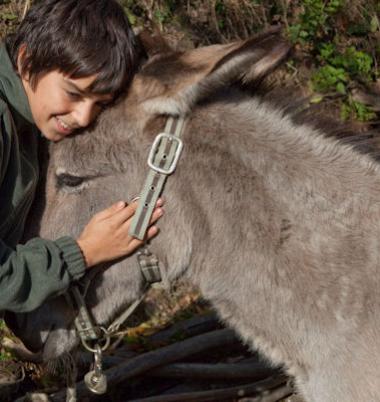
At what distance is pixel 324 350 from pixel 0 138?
4.59 feet

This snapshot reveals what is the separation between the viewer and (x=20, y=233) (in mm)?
3195

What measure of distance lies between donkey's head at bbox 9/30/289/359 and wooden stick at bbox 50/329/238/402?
4.70 feet

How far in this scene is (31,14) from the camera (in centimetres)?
300

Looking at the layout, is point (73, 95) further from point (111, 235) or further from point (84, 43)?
point (111, 235)

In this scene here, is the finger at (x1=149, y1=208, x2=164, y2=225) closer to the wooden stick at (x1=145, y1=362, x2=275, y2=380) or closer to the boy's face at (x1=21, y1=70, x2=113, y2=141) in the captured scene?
the boy's face at (x1=21, y1=70, x2=113, y2=141)

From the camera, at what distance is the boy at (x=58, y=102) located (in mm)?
2852

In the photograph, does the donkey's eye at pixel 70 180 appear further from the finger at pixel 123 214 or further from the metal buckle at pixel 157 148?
the metal buckle at pixel 157 148

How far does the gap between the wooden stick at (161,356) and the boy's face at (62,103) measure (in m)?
2.04

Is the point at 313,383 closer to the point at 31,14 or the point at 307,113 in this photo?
the point at 307,113


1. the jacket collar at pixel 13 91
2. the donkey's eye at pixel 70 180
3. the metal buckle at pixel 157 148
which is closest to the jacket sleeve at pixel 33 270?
the jacket collar at pixel 13 91

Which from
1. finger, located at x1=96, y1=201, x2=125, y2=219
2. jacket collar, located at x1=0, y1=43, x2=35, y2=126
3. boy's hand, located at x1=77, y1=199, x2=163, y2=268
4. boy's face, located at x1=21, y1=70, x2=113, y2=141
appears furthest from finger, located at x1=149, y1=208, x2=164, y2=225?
jacket collar, located at x1=0, y1=43, x2=35, y2=126

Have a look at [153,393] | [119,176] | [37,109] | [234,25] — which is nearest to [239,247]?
[119,176]

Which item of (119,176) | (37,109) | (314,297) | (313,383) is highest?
(37,109)

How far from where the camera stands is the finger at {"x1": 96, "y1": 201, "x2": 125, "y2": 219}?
117 inches
